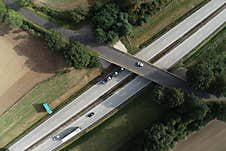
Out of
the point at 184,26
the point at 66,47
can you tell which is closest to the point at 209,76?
the point at 184,26

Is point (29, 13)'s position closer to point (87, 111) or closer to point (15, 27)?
point (15, 27)

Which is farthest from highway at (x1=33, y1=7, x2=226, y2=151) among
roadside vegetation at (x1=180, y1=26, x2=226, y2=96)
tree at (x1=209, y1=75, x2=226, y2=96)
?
tree at (x1=209, y1=75, x2=226, y2=96)

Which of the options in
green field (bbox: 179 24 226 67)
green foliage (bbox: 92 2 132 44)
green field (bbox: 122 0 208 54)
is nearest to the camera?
green foliage (bbox: 92 2 132 44)

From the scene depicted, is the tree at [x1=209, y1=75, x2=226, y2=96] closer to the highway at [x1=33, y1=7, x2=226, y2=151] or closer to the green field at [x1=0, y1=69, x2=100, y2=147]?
the highway at [x1=33, y1=7, x2=226, y2=151]

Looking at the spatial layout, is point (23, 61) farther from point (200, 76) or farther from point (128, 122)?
point (200, 76)

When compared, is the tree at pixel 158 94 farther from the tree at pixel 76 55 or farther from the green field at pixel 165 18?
the tree at pixel 76 55
